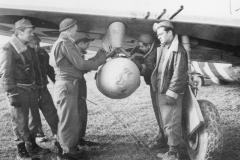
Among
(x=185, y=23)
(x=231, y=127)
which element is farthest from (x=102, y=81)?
(x=231, y=127)

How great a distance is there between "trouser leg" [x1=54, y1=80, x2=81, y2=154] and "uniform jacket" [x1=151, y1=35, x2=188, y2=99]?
1.27 meters

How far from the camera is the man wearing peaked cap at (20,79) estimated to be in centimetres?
378

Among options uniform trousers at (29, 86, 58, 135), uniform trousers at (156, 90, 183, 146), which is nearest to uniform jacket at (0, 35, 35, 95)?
uniform trousers at (29, 86, 58, 135)

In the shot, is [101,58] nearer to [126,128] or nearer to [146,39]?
[146,39]

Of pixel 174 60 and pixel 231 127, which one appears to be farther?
pixel 231 127

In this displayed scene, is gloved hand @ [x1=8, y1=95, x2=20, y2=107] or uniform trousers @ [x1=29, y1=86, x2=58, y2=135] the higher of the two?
gloved hand @ [x1=8, y1=95, x2=20, y2=107]

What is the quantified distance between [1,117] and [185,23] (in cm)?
503

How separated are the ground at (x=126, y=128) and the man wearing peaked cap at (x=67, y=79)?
493mm

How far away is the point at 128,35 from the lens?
16.0ft

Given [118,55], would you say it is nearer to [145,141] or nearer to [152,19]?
[152,19]

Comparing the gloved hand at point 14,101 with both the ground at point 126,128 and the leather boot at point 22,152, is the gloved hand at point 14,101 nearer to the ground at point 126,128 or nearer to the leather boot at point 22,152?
the leather boot at point 22,152

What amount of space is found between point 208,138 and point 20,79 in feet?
9.40

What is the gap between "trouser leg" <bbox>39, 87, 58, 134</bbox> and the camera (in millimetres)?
4312

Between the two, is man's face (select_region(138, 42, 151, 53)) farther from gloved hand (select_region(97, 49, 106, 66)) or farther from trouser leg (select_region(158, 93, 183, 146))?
trouser leg (select_region(158, 93, 183, 146))
